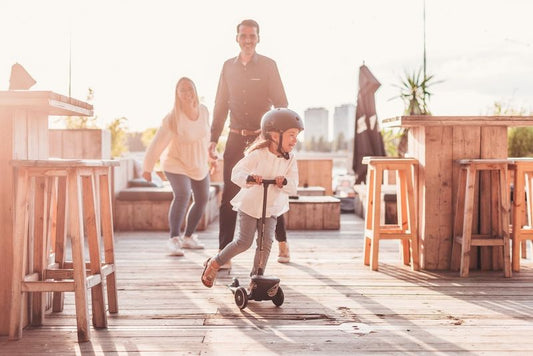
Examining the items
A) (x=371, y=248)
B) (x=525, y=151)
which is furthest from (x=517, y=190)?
(x=525, y=151)

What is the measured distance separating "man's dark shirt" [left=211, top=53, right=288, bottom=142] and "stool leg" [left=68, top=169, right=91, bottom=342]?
1890 mm

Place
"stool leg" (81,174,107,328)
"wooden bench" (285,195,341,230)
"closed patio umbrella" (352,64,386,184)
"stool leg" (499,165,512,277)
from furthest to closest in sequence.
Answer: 1. "closed patio umbrella" (352,64,386,184)
2. "wooden bench" (285,195,341,230)
3. "stool leg" (499,165,512,277)
4. "stool leg" (81,174,107,328)

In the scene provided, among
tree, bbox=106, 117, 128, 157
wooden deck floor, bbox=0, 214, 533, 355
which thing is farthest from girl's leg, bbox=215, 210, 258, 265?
tree, bbox=106, 117, 128, 157

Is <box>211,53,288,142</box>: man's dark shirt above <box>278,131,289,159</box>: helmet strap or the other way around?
above

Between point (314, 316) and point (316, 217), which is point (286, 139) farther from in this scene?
point (316, 217)

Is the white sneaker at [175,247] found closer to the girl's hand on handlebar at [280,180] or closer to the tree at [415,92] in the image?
the girl's hand on handlebar at [280,180]

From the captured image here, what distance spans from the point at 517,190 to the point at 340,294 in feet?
5.03

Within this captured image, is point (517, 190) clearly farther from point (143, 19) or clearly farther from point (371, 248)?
point (143, 19)

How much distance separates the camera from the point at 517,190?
4.12m

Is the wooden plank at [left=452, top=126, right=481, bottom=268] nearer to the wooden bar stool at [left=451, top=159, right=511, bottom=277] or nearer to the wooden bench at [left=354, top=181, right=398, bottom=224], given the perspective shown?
the wooden bar stool at [left=451, top=159, right=511, bottom=277]

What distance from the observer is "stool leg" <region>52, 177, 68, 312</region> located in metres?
2.99

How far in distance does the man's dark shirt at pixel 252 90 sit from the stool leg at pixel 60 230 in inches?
62.3

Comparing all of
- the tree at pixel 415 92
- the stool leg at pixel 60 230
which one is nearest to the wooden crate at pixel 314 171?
the tree at pixel 415 92

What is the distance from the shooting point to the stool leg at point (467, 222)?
12.9 ft
